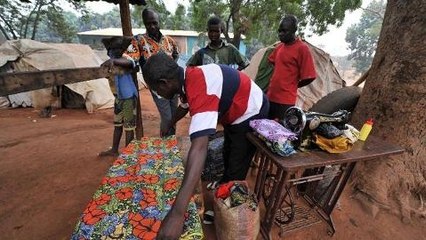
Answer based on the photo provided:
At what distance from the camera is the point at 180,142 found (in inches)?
125

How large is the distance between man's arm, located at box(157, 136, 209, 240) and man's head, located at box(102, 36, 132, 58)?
6.52 ft

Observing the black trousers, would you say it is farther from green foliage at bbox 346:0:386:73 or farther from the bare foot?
green foliage at bbox 346:0:386:73

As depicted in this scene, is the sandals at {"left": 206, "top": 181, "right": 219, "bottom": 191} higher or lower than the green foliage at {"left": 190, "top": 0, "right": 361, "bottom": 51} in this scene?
lower

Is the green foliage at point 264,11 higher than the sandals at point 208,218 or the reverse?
higher

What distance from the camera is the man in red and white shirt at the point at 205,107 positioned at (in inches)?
49.8

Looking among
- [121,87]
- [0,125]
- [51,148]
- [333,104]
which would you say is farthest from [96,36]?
[333,104]

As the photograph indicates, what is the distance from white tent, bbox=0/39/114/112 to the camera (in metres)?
6.41

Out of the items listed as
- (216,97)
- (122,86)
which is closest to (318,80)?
(122,86)

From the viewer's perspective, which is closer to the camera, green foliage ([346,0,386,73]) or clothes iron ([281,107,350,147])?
clothes iron ([281,107,350,147])

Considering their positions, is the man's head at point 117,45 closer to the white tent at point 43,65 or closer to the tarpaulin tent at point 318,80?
the tarpaulin tent at point 318,80

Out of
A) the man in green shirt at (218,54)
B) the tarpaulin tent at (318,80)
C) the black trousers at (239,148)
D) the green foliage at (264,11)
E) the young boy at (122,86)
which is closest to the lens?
the black trousers at (239,148)

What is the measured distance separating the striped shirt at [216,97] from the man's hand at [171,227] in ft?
1.41

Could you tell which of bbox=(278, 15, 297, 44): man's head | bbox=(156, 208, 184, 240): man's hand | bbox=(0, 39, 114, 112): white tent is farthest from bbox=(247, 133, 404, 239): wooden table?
bbox=(0, 39, 114, 112): white tent

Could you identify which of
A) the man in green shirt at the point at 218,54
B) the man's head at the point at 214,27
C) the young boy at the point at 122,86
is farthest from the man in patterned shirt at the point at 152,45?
the man's head at the point at 214,27
